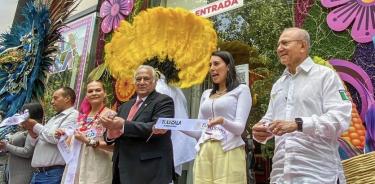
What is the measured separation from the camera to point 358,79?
3895mm

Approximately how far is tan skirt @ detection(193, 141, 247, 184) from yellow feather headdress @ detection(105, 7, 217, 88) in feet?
4.54

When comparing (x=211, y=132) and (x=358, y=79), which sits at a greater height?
(x=358, y=79)

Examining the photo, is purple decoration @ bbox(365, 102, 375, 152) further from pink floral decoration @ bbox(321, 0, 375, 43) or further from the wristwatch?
pink floral decoration @ bbox(321, 0, 375, 43)

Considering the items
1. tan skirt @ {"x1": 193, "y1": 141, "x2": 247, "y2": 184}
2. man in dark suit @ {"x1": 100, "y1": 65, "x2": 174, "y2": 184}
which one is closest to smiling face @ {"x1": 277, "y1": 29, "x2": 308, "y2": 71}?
tan skirt @ {"x1": 193, "y1": 141, "x2": 247, "y2": 184}

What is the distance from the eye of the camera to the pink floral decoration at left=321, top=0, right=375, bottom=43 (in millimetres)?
3912

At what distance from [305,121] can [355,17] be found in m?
2.10

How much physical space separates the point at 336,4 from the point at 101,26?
411 cm

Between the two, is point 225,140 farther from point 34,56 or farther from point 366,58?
point 34,56

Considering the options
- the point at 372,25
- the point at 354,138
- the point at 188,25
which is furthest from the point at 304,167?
the point at 188,25

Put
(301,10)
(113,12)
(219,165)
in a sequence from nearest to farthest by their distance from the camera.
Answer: (219,165), (301,10), (113,12)

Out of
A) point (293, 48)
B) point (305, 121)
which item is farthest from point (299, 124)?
point (293, 48)

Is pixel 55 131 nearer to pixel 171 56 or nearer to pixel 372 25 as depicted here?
pixel 171 56

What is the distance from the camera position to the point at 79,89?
712 centimetres

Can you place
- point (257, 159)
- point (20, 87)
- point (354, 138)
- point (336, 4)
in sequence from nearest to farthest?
point (354, 138)
point (336, 4)
point (257, 159)
point (20, 87)
